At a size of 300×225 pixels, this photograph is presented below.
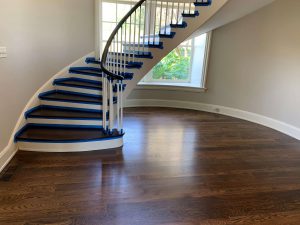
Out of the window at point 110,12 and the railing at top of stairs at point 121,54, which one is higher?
the window at point 110,12

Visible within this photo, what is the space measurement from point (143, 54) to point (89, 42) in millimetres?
1507

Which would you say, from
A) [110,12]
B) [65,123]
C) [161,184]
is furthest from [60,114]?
[110,12]

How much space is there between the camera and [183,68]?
5324 mm

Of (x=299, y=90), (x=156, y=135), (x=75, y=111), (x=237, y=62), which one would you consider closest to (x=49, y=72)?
(x=75, y=111)

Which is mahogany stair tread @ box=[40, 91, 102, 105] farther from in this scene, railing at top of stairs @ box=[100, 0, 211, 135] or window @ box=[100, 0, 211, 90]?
window @ box=[100, 0, 211, 90]

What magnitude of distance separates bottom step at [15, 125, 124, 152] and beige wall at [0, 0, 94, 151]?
0.25 meters

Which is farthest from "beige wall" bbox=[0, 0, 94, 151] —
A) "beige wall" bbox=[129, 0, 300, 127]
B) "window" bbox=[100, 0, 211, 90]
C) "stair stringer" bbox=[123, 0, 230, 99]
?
"beige wall" bbox=[129, 0, 300, 127]

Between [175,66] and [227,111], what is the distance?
151cm

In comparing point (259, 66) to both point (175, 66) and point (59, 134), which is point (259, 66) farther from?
point (59, 134)

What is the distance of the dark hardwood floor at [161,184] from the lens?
6.21 ft

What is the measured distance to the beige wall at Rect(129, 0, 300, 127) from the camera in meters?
3.75

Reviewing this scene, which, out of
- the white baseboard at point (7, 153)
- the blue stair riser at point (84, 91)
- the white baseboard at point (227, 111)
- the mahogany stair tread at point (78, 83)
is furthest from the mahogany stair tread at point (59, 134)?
the white baseboard at point (227, 111)

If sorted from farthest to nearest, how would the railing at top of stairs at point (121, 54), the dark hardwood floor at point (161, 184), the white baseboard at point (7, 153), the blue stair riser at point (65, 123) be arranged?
the blue stair riser at point (65, 123) < the railing at top of stairs at point (121, 54) < the white baseboard at point (7, 153) < the dark hardwood floor at point (161, 184)

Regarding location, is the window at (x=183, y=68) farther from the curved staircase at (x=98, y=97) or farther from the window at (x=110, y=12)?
the window at (x=110, y=12)
